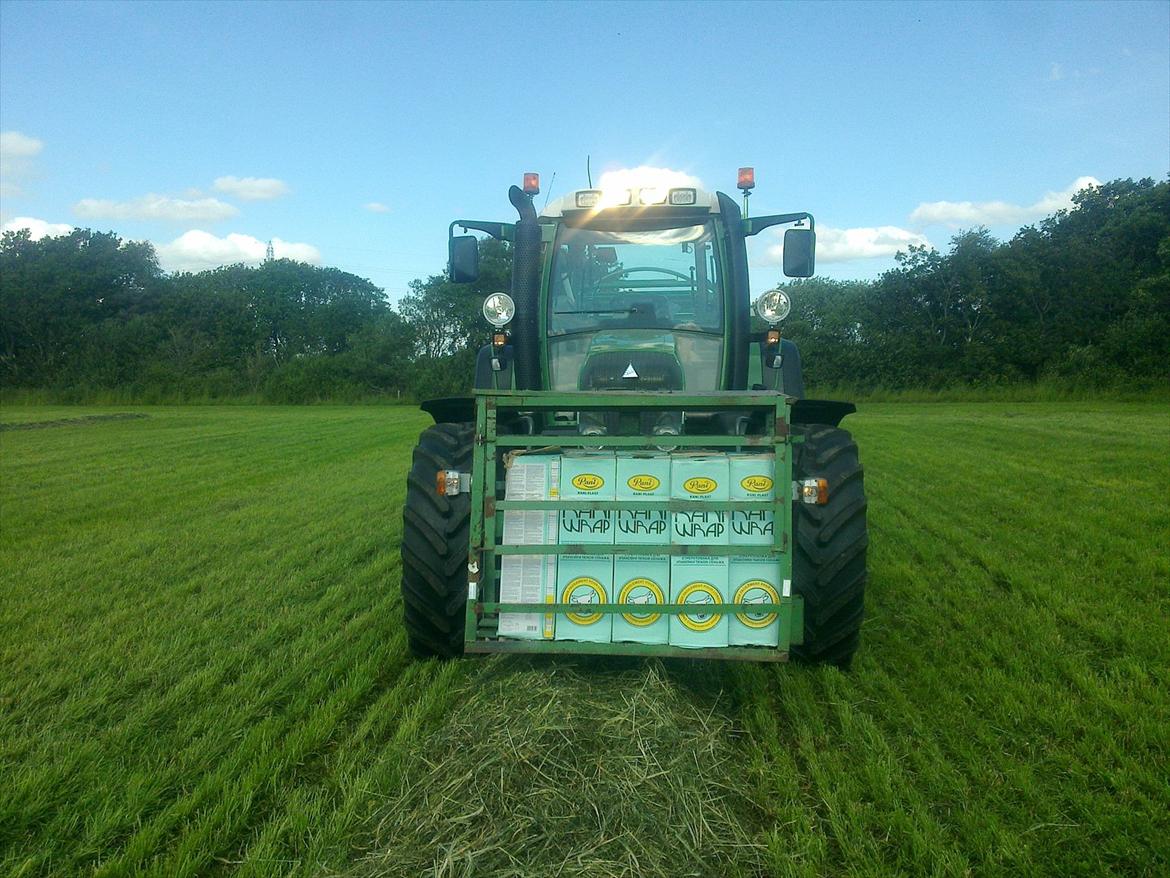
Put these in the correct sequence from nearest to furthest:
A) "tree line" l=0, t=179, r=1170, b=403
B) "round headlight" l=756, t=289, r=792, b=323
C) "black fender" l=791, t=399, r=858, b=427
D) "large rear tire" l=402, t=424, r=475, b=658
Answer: "large rear tire" l=402, t=424, r=475, b=658 < "black fender" l=791, t=399, r=858, b=427 < "round headlight" l=756, t=289, r=792, b=323 < "tree line" l=0, t=179, r=1170, b=403

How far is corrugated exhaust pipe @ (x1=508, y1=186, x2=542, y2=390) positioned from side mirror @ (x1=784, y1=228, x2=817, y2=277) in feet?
5.27

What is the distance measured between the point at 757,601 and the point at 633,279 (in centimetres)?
251

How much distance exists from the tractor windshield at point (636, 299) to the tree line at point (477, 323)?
2291 centimetres

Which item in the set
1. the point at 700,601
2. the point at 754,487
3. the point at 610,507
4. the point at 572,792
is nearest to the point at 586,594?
the point at 610,507

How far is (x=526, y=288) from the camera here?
222 inches

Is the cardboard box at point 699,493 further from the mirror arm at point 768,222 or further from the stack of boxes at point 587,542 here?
the mirror arm at point 768,222

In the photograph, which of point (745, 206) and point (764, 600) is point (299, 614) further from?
point (745, 206)

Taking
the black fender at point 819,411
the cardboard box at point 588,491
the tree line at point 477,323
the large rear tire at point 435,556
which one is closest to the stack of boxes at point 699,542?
the cardboard box at point 588,491

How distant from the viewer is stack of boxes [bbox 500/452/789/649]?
4.11m

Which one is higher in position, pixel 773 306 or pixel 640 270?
pixel 640 270

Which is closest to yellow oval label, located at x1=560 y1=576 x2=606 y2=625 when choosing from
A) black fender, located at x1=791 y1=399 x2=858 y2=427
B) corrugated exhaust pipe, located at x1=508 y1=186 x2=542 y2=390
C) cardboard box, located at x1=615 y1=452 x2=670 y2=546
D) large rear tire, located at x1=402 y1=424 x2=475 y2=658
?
cardboard box, located at x1=615 y1=452 x2=670 y2=546

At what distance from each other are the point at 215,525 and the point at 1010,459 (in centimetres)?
1100

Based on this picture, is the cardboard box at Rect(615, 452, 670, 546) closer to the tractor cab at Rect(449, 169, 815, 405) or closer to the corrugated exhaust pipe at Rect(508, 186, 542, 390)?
the tractor cab at Rect(449, 169, 815, 405)

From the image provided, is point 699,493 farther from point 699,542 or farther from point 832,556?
point 832,556
